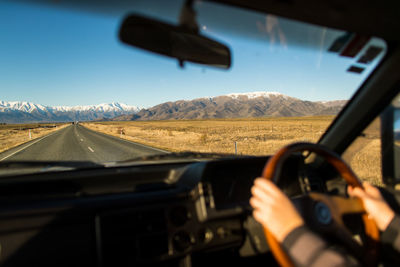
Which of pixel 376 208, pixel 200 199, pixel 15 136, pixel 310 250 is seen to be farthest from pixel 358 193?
pixel 15 136

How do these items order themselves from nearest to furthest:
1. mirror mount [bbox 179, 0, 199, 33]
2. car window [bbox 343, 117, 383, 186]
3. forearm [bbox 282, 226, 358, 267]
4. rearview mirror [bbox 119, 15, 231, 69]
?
forearm [bbox 282, 226, 358, 267] → mirror mount [bbox 179, 0, 199, 33] → rearview mirror [bbox 119, 15, 231, 69] → car window [bbox 343, 117, 383, 186]

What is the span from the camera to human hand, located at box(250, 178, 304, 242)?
1.33 m

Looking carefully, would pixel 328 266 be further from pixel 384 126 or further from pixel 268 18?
pixel 384 126

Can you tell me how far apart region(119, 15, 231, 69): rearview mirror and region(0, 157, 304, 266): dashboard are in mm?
1195

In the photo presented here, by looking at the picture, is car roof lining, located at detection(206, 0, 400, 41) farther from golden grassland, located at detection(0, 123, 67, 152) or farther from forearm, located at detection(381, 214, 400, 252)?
golden grassland, located at detection(0, 123, 67, 152)

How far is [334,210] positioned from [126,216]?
1.68 m

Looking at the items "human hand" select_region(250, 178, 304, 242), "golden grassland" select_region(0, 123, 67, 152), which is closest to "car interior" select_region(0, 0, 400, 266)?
"human hand" select_region(250, 178, 304, 242)

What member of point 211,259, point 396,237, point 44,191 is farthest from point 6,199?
point 396,237

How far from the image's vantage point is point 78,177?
2.82 metres

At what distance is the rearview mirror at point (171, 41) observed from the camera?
1729 millimetres

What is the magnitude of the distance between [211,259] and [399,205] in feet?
6.39

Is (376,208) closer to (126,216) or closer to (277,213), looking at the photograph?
(277,213)

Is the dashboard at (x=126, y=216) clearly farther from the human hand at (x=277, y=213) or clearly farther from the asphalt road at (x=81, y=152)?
the asphalt road at (x=81, y=152)

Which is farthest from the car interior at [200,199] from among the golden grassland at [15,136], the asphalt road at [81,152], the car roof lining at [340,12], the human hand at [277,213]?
the golden grassland at [15,136]
